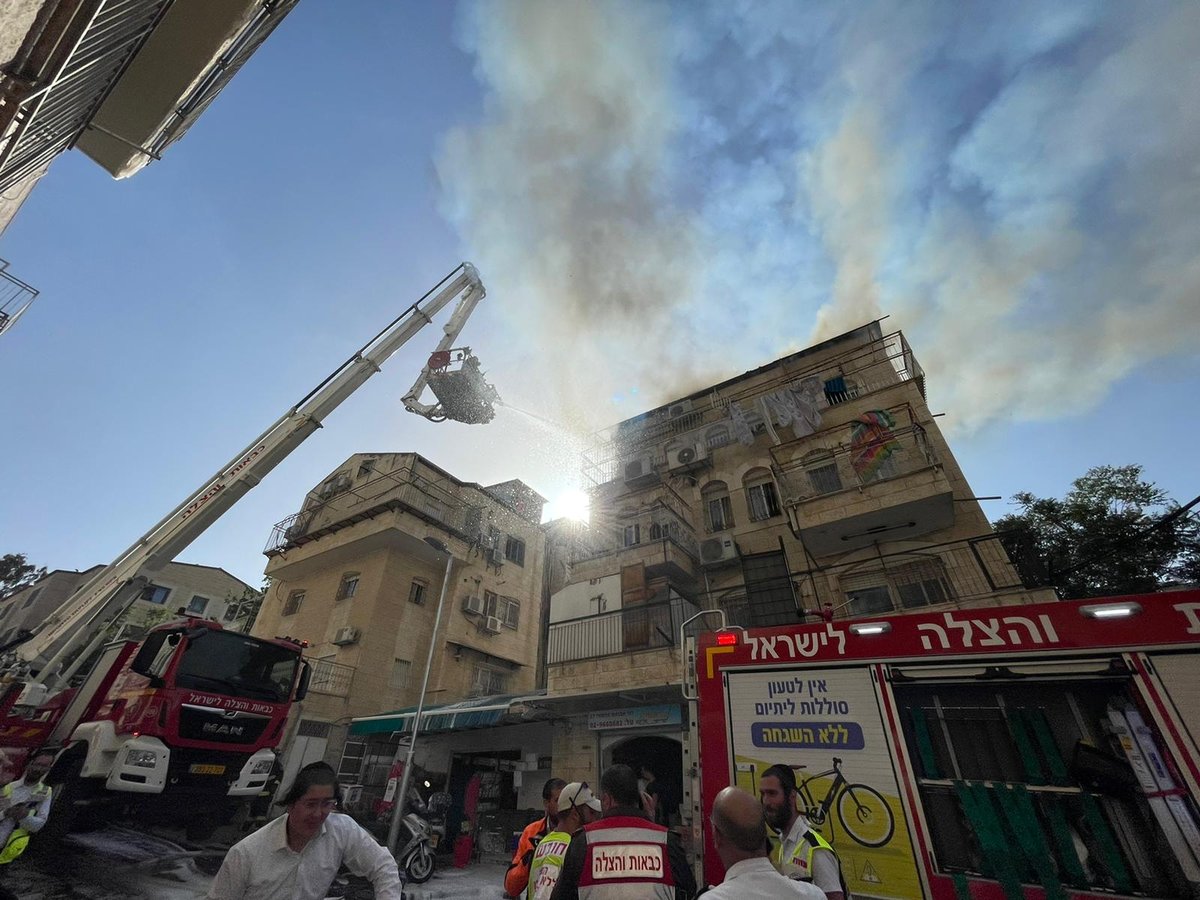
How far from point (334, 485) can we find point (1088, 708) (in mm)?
28055

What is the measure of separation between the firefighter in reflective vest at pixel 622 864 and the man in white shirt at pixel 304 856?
39.9 inches

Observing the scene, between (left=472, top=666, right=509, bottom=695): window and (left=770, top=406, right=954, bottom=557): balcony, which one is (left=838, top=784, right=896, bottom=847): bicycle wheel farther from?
(left=472, top=666, right=509, bottom=695): window

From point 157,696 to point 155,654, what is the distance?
66 cm

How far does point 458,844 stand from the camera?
40.4ft

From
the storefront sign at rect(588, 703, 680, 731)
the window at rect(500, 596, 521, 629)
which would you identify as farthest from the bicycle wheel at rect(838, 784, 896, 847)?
the window at rect(500, 596, 521, 629)

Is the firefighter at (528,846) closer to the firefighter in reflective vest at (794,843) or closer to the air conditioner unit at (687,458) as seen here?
the firefighter in reflective vest at (794,843)

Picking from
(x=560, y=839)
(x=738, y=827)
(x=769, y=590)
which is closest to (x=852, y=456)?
(x=769, y=590)

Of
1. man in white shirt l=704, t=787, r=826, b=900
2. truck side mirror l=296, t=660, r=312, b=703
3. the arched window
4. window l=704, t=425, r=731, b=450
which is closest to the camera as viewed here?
man in white shirt l=704, t=787, r=826, b=900

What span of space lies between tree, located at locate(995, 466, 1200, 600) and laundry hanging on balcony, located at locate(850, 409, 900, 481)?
4026 mm

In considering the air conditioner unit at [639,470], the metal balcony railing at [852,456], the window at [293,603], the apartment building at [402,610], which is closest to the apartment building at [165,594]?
the window at [293,603]

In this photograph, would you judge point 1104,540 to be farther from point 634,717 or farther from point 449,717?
point 449,717

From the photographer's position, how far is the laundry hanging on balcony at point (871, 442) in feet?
42.6

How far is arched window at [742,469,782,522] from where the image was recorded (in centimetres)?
1567

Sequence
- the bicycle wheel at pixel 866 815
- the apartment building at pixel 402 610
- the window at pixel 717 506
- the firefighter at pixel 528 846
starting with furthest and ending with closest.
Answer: the apartment building at pixel 402 610 → the window at pixel 717 506 → the firefighter at pixel 528 846 → the bicycle wheel at pixel 866 815
